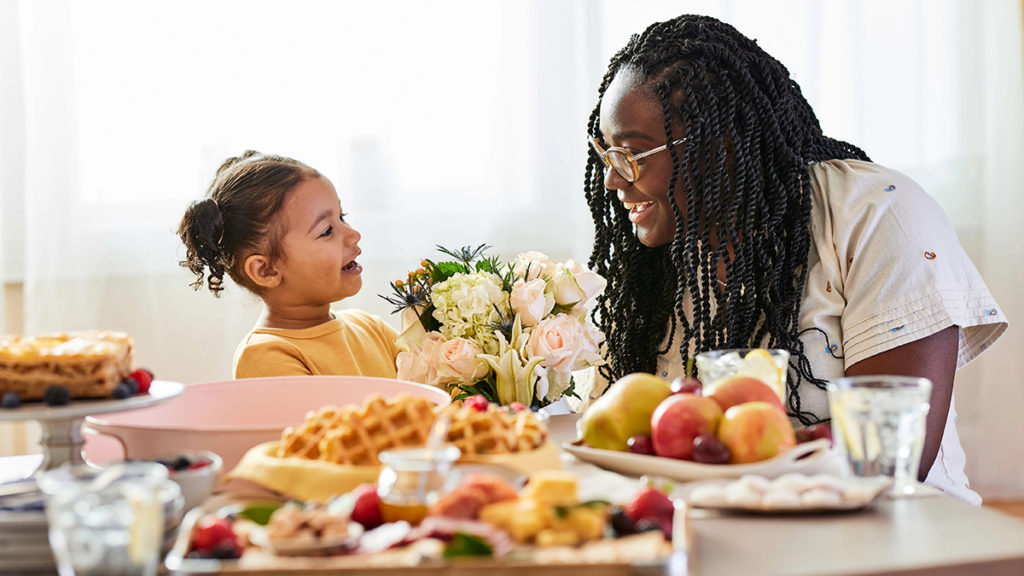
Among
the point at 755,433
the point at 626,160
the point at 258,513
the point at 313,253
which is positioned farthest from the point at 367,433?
the point at 313,253

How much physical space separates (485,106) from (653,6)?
55 centimetres

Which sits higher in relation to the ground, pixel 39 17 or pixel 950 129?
pixel 39 17

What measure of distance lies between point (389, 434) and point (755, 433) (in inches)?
12.5

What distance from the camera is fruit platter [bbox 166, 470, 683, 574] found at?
0.61 metres

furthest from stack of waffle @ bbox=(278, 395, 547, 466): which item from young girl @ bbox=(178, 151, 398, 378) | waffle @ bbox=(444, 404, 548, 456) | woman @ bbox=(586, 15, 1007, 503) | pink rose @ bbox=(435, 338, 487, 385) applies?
young girl @ bbox=(178, 151, 398, 378)

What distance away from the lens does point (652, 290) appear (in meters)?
1.69

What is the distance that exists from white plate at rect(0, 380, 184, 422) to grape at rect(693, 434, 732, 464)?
0.46 m

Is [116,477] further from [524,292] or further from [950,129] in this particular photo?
[950,129]

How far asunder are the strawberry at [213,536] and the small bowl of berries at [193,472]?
0.13m

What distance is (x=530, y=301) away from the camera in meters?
1.28

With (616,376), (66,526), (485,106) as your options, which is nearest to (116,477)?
(66,526)

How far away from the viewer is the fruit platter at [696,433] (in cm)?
87

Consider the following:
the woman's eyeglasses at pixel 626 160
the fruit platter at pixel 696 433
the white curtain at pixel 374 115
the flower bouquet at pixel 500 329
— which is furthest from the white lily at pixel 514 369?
the white curtain at pixel 374 115

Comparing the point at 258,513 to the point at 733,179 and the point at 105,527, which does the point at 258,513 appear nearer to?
the point at 105,527
